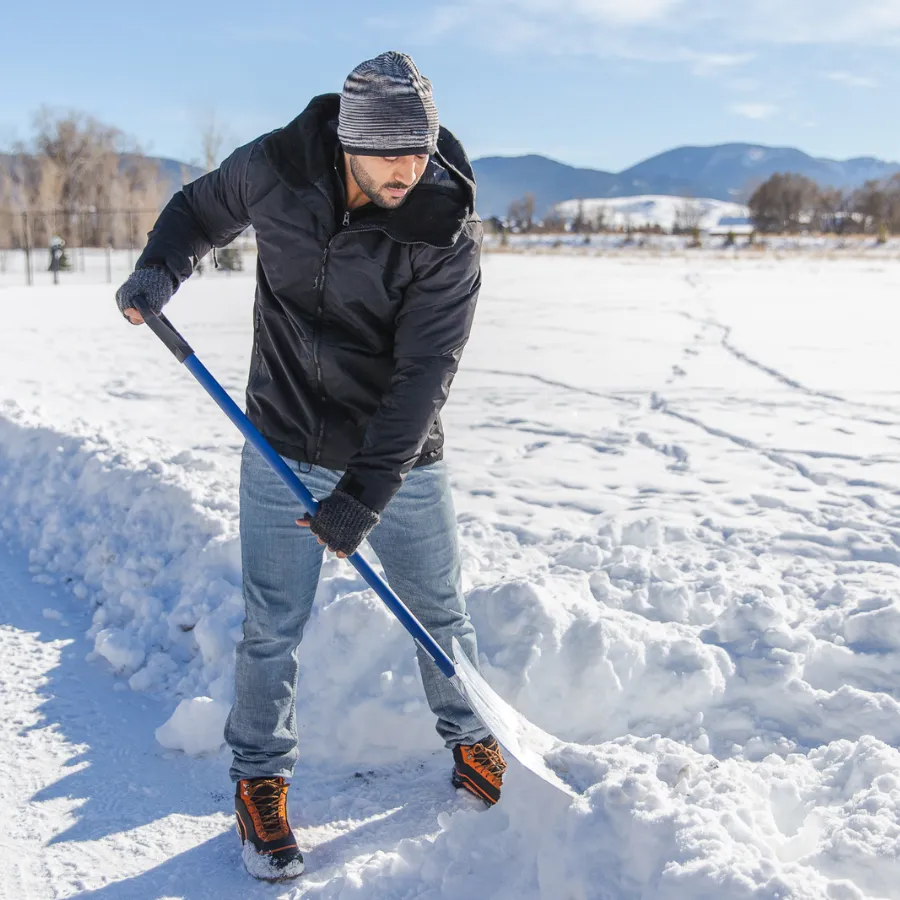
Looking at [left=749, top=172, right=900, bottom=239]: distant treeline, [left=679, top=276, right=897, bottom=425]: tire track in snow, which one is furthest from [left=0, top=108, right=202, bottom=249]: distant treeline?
[left=749, top=172, right=900, bottom=239]: distant treeline

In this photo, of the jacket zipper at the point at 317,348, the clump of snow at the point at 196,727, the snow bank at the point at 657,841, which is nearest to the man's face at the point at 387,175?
the jacket zipper at the point at 317,348

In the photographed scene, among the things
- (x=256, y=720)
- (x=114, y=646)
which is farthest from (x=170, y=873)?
(x=114, y=646)

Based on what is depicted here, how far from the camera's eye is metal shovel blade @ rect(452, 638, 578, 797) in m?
1.92

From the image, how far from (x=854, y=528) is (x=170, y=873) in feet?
10.1

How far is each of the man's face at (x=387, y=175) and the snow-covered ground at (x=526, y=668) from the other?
47.6 inches

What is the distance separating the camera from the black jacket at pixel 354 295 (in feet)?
5.95

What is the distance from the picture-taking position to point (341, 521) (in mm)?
1841

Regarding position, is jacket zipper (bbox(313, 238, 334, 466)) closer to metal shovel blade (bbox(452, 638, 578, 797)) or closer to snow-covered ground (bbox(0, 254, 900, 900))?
metal shovel blade (bbox(452, 638, 578, 797))

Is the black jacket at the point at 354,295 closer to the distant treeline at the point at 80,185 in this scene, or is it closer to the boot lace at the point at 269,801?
the boot lace at the point at 269,801

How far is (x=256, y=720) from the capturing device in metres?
2.12

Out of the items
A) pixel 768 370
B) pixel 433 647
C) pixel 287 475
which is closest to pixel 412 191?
pixel 287 475

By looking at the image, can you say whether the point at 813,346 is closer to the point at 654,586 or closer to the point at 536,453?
the point at 536,453

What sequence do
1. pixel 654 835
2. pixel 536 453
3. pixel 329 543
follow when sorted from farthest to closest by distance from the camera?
pixel 536 453 < pixel 329 543 < pixel 654 835

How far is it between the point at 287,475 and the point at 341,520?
210mm
